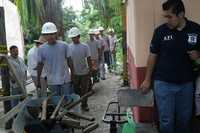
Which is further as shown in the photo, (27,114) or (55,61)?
(55,61)

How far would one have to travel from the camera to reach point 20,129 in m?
5.78

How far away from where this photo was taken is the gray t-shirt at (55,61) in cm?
820

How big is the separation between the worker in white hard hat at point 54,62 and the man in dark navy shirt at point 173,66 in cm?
262

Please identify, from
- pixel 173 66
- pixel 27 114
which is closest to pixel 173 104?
pixel 173 66

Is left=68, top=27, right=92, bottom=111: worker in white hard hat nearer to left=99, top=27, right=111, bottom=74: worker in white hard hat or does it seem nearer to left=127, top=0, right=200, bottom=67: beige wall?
left=127, top=0, right=200, bottom=67: beige wall

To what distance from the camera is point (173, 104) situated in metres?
5.79

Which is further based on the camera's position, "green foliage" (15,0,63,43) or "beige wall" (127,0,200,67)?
"green foliage" (15,0,63,43)

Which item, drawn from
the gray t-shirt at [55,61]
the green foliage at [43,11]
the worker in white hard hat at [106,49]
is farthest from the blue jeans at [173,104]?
the worker in white hard hat at [106,49]

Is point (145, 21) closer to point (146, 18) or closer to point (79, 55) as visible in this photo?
point (146, 18)

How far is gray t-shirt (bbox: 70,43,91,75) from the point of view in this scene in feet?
34.7

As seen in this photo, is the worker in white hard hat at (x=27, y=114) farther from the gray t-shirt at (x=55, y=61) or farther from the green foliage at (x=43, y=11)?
the green foliage at (x=43, y=11)

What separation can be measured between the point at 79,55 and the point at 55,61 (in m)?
2.40

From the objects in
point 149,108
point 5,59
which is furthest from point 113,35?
point 149,108

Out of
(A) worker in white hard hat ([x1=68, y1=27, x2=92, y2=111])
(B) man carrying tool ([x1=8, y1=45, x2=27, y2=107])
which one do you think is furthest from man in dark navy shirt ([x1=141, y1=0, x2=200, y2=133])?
(A) worker in white hard hat ([x1=68, y1=27, x2=92, y2=111])
